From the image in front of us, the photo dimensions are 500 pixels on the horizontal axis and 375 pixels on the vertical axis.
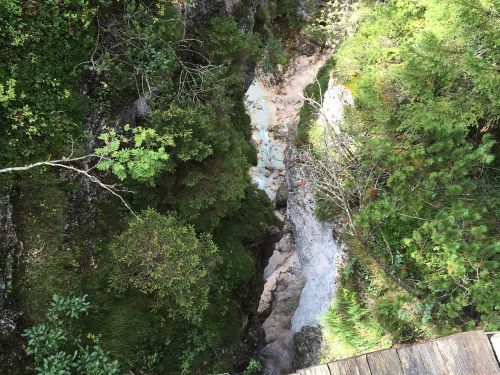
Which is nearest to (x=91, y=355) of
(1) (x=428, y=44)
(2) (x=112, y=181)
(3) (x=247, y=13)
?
(2) (x=112, y=181)

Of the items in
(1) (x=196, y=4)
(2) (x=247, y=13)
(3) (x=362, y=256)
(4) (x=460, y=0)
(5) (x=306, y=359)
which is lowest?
(5) (x=306, y=359)

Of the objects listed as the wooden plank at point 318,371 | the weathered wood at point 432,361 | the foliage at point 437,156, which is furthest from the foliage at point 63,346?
the foliage at point 437,156

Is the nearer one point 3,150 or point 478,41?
point 3,150

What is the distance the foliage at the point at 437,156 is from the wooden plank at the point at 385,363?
2.09 m

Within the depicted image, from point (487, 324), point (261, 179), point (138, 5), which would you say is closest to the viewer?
point (487, 324)

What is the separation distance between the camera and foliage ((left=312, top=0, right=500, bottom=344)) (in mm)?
5473

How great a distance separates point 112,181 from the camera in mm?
7082

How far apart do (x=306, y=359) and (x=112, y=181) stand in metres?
6.52

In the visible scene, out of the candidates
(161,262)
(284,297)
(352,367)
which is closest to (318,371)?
(352,367)

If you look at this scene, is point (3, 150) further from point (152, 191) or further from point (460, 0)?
point (460, 0)

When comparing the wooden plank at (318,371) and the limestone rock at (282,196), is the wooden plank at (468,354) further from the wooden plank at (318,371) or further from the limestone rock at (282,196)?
the limestone rock at (282,196)

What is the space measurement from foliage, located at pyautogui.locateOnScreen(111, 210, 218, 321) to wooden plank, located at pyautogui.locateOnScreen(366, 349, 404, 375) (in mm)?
3259

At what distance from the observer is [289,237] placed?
46.5ft

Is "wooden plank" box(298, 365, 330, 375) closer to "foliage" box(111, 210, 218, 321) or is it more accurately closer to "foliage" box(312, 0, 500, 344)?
"foliage" box(312, 0, 500, 344)
